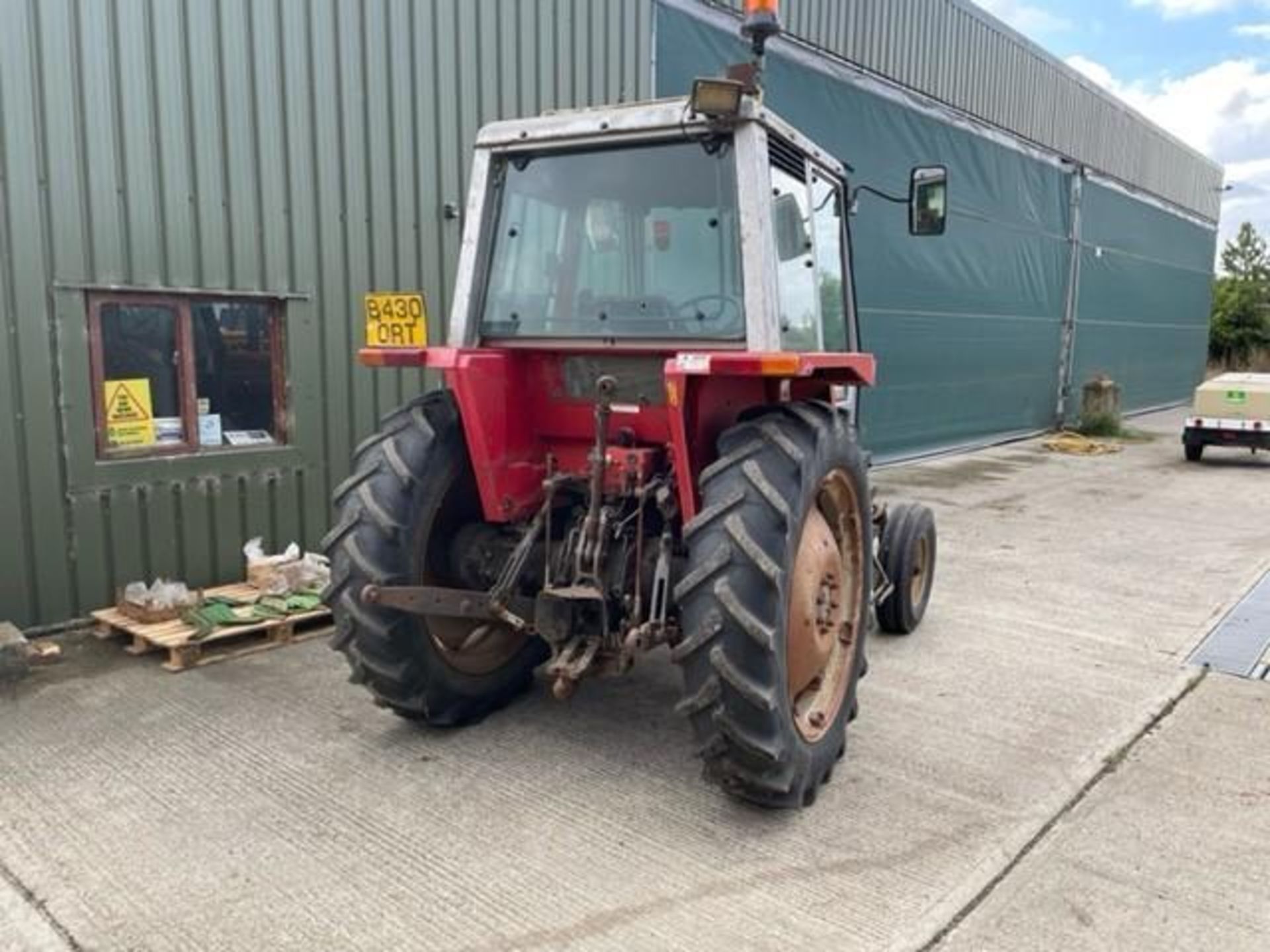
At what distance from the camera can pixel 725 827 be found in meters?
3.28

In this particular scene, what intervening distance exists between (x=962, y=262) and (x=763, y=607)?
455 inches

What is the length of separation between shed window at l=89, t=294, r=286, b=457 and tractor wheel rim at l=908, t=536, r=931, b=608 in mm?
3863

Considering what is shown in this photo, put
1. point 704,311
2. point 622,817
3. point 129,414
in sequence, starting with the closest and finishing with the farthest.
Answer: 1. point 622,817
2. point 704,311
3. point 129,414

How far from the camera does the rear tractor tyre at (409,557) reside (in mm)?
3656

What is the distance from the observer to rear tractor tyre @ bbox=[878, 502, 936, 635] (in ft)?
17.1

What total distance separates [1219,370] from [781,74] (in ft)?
88.6

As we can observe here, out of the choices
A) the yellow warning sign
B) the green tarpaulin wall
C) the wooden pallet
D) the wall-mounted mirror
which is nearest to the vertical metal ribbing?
the green tarpaulin wall

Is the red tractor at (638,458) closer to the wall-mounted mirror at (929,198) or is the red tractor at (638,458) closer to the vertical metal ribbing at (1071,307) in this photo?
the wall-mounted mirror at (929,198)

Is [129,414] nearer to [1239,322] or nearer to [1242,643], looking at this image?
[1242,643]

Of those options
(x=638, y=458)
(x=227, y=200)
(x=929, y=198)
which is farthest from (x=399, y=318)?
(x=929, y=198)

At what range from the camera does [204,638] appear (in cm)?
489

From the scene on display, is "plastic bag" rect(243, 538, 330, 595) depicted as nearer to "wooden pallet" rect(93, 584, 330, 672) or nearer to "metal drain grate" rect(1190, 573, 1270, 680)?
"wooden pallet" rect(93, 584, 330, 672)

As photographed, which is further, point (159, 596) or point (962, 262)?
point (962, 262)

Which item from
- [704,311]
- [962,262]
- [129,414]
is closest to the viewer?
[704,311]
